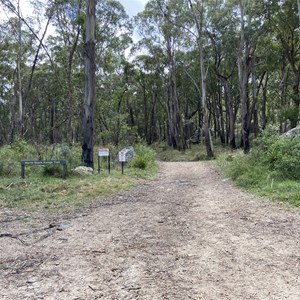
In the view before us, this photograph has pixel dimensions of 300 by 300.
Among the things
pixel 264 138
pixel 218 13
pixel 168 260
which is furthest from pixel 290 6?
pixel 168 260

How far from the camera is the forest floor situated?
2.74 meters

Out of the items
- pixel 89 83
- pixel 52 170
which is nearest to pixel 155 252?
pixel 52 170

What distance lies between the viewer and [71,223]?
519cm

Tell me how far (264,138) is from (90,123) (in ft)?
21.1

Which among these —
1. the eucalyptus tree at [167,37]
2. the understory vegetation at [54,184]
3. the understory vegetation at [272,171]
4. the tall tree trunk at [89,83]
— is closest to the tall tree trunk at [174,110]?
the eucalyptus tree at [167,37]

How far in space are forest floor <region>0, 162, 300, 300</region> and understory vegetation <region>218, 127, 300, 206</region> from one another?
0.79 meters

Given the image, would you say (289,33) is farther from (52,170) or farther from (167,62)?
(52,170)

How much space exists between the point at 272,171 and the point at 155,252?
595 centimetres

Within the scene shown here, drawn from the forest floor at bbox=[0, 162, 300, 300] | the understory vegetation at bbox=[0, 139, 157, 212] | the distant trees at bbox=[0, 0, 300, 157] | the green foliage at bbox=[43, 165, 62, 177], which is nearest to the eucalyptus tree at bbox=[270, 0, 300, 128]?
the distant trees at bbox=[0, 0, 300, 157]

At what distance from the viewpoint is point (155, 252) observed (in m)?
3.63

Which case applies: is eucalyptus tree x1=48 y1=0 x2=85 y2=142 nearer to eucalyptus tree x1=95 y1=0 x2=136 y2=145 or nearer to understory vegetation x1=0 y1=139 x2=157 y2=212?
eucalyptus tree x1=95 y1=0 x2=136 y2=145

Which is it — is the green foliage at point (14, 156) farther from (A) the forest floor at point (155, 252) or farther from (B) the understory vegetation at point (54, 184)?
(A) the forest floor at point (155, 252)

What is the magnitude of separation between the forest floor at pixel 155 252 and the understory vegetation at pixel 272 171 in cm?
79

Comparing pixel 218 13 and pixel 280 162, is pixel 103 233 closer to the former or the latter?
pixel 280 162
